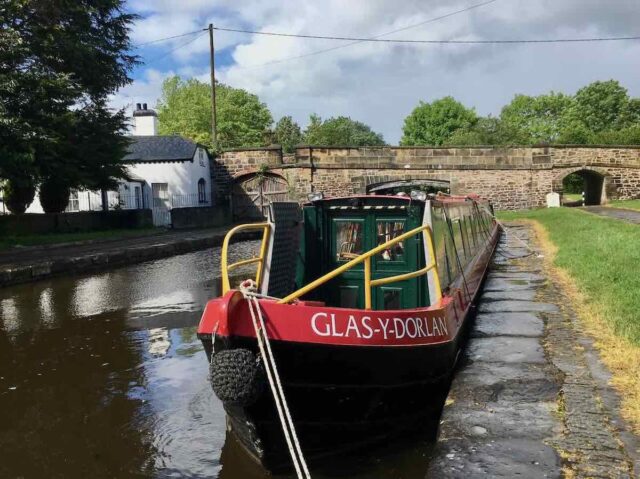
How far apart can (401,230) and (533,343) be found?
1775mm

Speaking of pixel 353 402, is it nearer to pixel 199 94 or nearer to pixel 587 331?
pixel 587 331

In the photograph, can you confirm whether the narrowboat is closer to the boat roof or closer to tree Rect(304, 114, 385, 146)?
the boat roof

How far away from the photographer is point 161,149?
30969 mm

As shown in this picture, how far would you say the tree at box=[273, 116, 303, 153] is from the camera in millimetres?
77562

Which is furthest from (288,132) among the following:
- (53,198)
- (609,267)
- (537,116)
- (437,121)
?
(609,267)

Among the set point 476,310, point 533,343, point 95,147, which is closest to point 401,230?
point 533,343

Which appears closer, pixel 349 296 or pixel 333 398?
pixel 333 398

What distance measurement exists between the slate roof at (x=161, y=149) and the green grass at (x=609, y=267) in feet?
64.2

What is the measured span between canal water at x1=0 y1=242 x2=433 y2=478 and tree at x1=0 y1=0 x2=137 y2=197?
21.5ft

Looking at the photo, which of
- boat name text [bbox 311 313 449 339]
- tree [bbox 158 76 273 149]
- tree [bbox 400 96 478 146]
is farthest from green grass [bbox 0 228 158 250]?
tree [bbox 400 96 478 146]

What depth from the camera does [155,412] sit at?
5484mm

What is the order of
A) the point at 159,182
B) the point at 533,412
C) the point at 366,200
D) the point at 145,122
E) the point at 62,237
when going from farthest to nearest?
the point at 145,122
the point at 159,182
the point at 62,237
the point at 366,200
the point at 533,412

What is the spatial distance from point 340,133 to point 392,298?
78.3m

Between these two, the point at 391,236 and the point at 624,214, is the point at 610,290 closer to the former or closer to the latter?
the point at 391,236
